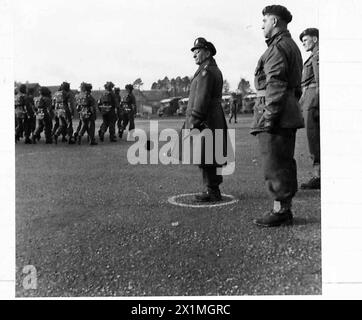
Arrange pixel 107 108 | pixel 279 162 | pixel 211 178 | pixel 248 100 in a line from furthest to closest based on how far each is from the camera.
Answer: pixel 107 108, pixel 248 100, pixel 211 178, pixel 279 162

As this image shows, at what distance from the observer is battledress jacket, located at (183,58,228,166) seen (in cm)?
402

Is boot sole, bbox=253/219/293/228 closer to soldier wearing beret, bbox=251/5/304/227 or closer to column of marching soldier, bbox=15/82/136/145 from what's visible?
soldier wearing beret, bbox=251/5/304/227

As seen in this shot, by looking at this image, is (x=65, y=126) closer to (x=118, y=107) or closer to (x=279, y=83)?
(x=118, y=107)

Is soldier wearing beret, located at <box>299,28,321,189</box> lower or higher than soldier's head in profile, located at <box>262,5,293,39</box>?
lower

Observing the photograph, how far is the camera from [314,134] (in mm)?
4719

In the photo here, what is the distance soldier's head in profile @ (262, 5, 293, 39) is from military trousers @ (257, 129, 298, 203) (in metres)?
0.79

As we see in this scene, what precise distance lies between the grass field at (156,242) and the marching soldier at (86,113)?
139 inches

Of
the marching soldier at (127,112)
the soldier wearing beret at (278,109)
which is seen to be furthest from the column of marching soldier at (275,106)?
the marching soldier at (127,112)

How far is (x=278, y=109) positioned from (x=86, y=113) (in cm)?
581

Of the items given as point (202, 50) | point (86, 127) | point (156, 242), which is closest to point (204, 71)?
point (202, 50)

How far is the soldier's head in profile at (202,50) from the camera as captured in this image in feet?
12.8

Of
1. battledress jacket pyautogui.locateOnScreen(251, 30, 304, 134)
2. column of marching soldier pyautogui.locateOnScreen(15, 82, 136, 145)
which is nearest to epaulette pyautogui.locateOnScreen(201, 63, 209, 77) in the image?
battledress jacket pyautogui.locateOnScreen(251, 30, 304, 134)

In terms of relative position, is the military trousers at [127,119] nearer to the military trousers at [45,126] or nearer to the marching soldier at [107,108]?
the marching soldier at [107,108]

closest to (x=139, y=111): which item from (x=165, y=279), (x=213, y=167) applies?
(x=213, y=167)
